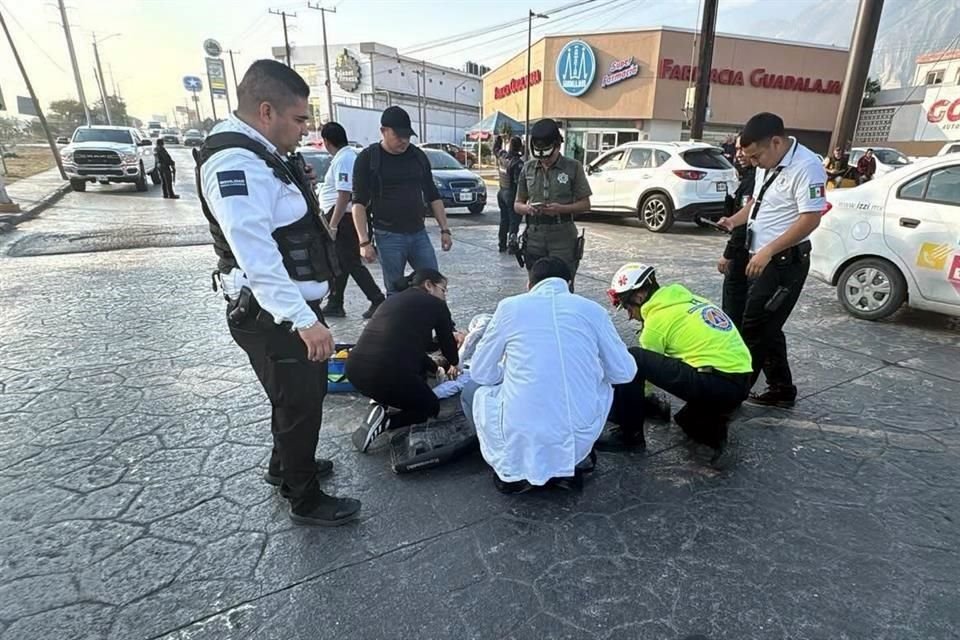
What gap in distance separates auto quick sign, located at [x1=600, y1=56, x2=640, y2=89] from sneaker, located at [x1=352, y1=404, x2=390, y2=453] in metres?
25.1

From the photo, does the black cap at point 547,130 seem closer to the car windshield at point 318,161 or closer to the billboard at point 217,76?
the car windshield at point 318,161

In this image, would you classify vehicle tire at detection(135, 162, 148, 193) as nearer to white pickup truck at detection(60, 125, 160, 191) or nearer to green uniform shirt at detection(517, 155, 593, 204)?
white pickup truck at detection(60, 125, 160, 191)

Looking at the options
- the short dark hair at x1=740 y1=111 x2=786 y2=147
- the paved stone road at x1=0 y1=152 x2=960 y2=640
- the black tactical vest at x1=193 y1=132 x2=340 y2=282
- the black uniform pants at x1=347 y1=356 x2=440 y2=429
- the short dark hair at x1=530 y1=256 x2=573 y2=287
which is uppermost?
the short dark hair at x1=740 y1=111 x2=786 y2=147

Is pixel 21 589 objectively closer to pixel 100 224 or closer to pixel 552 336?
pixel 552 336

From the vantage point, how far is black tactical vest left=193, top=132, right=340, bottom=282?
6.23ft

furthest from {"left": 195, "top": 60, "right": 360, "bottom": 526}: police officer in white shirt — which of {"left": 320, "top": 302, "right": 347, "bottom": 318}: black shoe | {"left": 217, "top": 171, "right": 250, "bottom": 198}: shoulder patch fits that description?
{"left": 320, "top": 302, "right": 347, "bottom": 318}: black shoe

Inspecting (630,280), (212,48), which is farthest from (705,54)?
(212,48)

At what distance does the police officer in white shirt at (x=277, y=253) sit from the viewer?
1.83m

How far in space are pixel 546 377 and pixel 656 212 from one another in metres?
8.93

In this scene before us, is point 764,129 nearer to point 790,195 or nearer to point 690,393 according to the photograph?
point 790,195

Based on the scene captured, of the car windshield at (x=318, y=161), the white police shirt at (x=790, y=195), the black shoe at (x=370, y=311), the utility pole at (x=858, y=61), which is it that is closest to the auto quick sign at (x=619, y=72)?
the utility pole at (x=858, y=61)

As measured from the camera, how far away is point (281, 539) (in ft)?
7.60

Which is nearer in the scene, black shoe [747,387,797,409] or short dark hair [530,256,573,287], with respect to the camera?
short dark hair [530,256,573,287]

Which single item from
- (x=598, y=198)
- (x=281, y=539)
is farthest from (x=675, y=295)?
(x=598, y=198)
